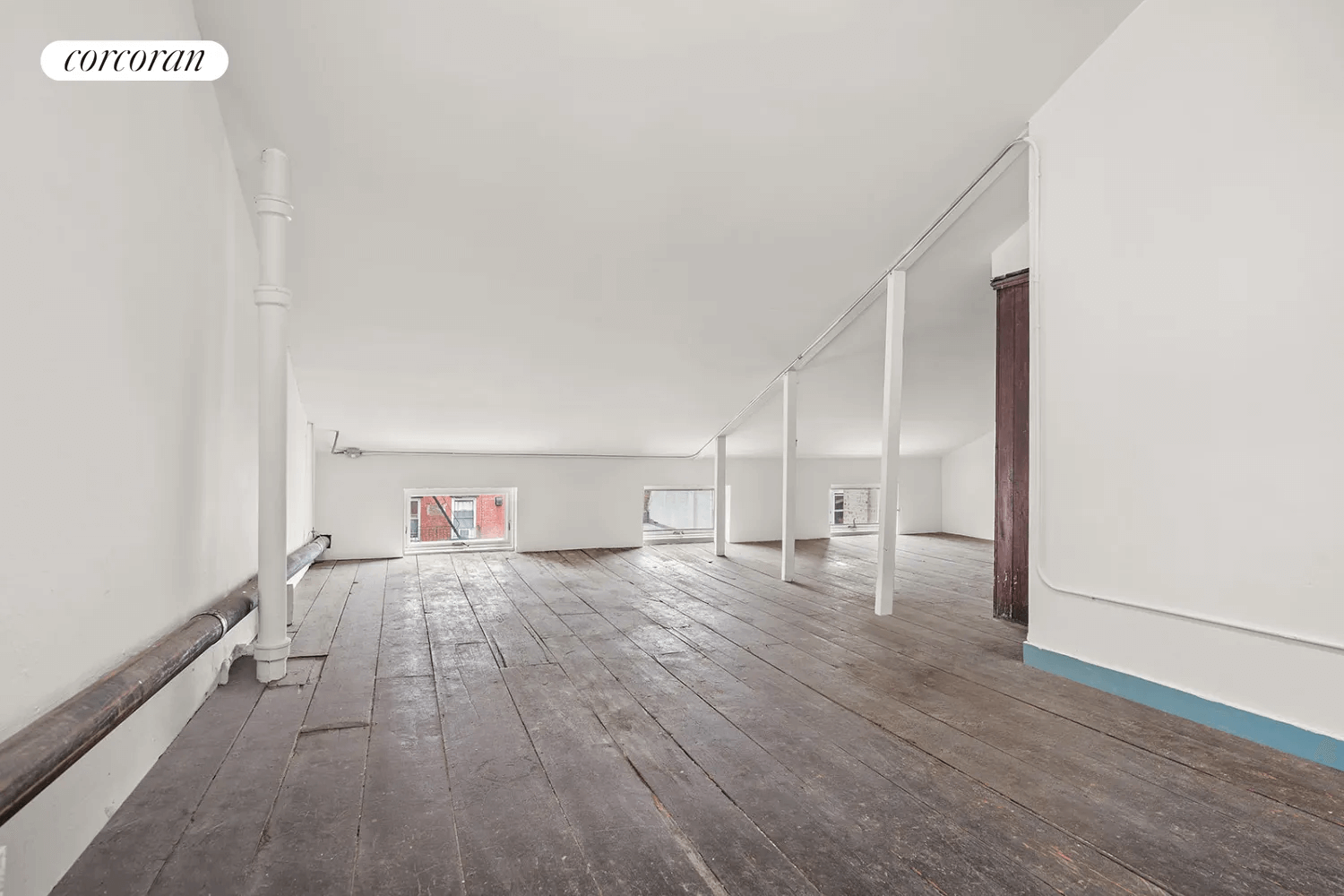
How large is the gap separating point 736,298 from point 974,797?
292cm

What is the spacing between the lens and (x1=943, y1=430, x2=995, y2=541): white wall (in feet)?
26.7

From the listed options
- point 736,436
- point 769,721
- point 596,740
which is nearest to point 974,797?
point 769,721

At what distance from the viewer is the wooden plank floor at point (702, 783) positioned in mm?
1455

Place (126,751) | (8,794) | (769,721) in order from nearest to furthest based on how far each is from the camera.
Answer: (8,794) → (126,751) → (769,721)

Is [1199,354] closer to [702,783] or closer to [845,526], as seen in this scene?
[702,783]

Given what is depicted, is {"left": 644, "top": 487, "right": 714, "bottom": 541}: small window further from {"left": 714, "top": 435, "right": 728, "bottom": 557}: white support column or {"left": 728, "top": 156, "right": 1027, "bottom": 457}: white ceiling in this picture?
{"left": 714, "top": 435, "right": 728, "bottom": 557}: white support column

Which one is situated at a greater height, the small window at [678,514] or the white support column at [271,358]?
the white support column at [271,358]

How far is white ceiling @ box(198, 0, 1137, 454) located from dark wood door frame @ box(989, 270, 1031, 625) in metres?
0.42

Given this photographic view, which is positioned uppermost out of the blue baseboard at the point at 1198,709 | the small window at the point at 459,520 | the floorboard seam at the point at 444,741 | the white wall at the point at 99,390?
the white wall at the point at 99,390

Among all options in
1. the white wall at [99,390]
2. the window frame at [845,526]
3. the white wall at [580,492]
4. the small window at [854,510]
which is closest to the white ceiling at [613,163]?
the white wall at [99,390]

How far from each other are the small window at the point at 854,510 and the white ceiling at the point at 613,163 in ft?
13.6

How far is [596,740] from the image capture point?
216 centimetres

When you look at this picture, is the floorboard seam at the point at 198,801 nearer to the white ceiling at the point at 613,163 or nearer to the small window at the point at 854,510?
the white ceiling at the point at 613,163

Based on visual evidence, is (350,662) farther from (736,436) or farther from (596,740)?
(736,436)
